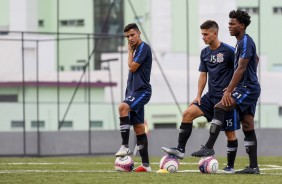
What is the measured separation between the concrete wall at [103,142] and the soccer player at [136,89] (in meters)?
12.9

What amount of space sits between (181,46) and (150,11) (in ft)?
11.9

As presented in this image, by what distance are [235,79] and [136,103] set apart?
1.44m

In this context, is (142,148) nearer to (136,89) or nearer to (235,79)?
(136,89)

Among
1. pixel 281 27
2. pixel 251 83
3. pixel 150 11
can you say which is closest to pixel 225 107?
pixel 251 83

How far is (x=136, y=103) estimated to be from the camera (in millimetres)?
12867

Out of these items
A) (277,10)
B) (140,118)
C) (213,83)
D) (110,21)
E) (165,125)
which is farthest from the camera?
(110,21)

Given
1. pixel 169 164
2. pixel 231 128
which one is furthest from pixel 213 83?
pixel 169 164

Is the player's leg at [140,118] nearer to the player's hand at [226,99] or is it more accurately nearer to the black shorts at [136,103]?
the black shorts at [136,103]

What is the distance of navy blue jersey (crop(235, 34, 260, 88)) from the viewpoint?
1226cm

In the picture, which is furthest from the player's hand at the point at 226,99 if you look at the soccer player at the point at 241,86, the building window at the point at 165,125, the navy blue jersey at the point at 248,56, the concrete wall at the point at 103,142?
the building window at the point at 165,125

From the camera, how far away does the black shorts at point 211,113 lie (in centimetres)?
1263

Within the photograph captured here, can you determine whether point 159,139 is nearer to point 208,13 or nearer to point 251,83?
point 251,83

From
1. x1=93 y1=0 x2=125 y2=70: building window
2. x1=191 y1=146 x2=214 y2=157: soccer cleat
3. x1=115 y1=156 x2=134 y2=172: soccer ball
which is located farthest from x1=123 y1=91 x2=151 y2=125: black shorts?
x1=93 y1=0 x2=125 y2=70: building window

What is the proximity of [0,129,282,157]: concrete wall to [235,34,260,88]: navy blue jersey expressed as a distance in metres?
13.5
